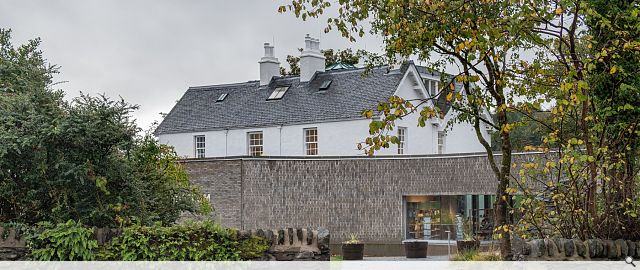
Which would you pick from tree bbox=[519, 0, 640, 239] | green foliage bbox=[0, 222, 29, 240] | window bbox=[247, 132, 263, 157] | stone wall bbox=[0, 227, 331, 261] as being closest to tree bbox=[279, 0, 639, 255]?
tree bbox=[519, 0, 640, 239]

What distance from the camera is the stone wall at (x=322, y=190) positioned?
3089cm

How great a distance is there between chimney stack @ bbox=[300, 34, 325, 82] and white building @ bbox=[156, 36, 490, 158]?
44 mm

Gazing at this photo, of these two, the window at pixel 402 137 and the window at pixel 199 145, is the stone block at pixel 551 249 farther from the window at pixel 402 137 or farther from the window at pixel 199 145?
the window at pixel 199 145

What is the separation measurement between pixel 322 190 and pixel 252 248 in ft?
66.5

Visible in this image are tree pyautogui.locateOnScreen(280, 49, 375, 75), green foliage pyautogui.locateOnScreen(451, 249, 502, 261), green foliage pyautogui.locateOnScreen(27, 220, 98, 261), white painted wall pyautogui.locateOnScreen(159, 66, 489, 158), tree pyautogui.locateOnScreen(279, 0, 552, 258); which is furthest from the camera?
tree pyautogui.locateOnScreen(280, 49, 375, 75)

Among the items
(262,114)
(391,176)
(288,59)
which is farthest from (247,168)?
(288,59)

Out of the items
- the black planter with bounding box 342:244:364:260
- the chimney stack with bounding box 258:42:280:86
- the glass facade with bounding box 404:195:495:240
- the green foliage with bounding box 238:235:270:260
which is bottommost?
the black planter with bounding box 342:244:364:260

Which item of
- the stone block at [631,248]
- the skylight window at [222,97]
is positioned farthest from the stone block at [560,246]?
the skylight window at [222,97]

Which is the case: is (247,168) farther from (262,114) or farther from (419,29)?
(419,29)

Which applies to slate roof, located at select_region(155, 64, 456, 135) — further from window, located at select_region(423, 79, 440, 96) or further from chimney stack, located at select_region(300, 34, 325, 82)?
window, located at select_region(423, 79, 440, 96)

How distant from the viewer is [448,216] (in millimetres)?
30781

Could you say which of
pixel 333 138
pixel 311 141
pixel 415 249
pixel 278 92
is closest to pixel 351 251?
pixel 415 249

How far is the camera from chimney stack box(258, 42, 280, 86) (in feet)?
Answer: 133

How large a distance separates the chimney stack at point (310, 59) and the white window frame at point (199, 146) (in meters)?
5.40
